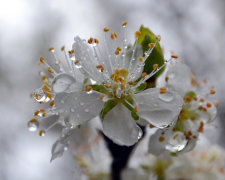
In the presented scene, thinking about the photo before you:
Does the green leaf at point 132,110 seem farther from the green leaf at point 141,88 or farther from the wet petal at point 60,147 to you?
the wet petal at point 60,147

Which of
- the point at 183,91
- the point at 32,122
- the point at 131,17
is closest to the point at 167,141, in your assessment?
the point at 183,91

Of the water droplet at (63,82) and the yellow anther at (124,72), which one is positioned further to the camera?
the yellow anther at (124,72)

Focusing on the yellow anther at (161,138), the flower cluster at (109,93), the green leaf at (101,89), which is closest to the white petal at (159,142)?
the yellow anther at (161,138)

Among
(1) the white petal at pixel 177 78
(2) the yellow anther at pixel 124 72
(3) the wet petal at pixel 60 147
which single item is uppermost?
(2) the yellow anther at pixel 124 72

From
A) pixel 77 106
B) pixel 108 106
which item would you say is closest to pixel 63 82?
pixel 77 106

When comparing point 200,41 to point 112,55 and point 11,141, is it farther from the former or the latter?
point 112,55

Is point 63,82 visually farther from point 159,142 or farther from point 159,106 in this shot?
point 159,142
